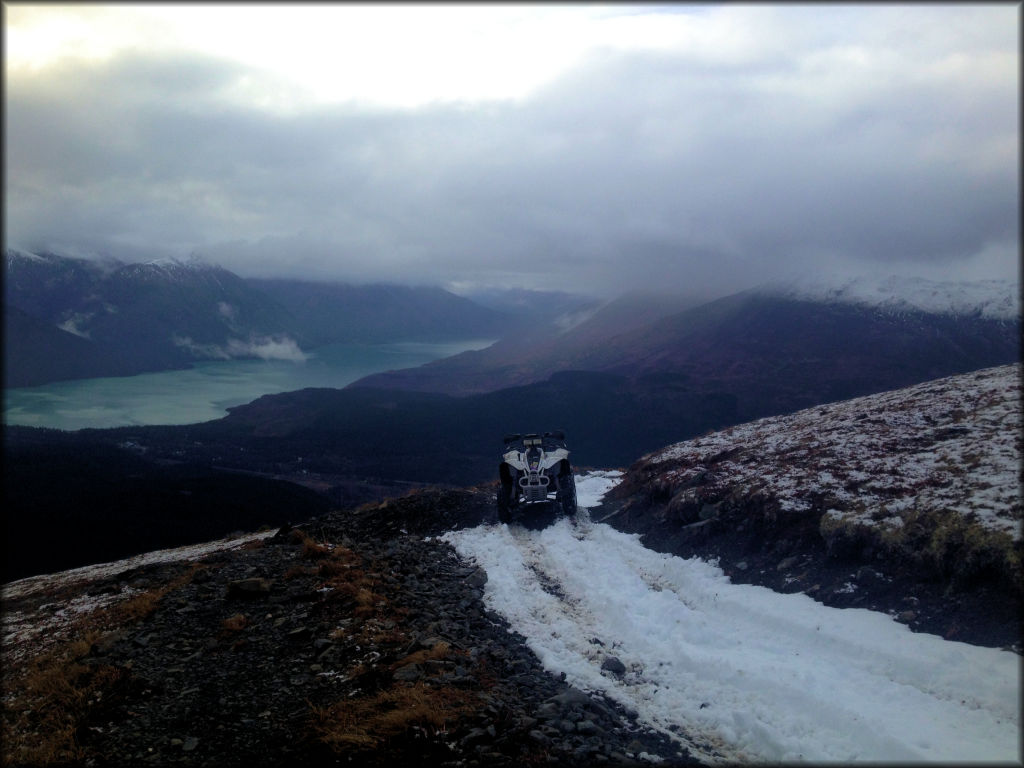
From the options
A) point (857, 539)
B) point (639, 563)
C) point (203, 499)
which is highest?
Answer: point (857, 539)

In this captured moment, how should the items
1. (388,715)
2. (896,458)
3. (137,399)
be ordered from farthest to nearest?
(137,399)
(896,458)
(388,715)

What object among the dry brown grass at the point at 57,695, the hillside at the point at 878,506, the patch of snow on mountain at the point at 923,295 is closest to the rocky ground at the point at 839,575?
the hillside at the point at 878,506

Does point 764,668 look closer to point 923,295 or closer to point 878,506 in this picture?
point 878,506

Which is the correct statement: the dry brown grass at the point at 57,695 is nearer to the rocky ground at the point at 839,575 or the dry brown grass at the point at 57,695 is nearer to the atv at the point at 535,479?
the atv at the point at 535,479

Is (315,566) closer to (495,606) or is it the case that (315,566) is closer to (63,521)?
(495,606)

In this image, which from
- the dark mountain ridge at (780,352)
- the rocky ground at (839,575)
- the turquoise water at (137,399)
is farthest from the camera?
the dark mountain ridge at (780,352)

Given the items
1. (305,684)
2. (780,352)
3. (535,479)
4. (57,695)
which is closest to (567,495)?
(535,479)

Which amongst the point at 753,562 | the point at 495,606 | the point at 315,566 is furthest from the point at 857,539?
the point at 315,566
